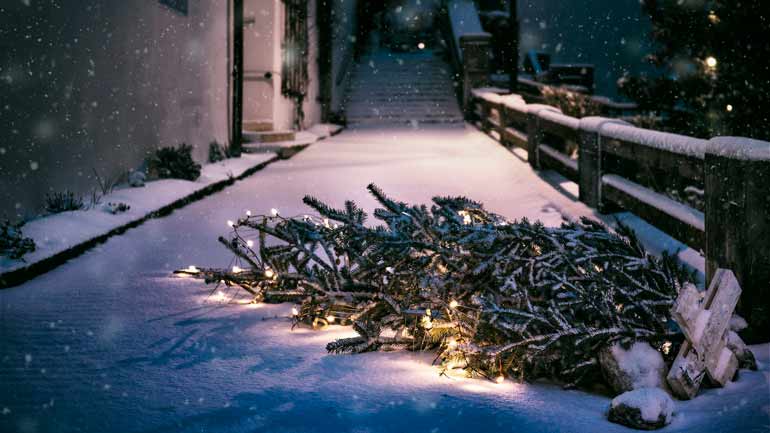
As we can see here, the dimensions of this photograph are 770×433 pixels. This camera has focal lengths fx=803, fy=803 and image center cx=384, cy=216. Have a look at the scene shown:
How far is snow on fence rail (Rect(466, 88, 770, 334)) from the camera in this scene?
398 cm

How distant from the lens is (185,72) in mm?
11117

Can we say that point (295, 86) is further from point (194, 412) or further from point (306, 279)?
point (194, 412)

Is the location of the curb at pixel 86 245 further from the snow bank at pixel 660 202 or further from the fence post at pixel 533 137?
the snow bank at pixel 660 202

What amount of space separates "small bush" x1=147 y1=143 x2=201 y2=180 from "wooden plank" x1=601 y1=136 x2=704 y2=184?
505cm

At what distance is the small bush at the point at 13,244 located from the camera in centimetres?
551

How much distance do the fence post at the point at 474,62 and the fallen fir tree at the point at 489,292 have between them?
16.6 meters

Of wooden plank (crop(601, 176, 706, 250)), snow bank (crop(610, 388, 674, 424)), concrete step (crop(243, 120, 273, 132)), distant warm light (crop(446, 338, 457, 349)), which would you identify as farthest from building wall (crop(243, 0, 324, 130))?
snow bank (crop(610, 388, 674, 424))

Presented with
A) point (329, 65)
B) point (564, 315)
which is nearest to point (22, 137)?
point (564, 315)

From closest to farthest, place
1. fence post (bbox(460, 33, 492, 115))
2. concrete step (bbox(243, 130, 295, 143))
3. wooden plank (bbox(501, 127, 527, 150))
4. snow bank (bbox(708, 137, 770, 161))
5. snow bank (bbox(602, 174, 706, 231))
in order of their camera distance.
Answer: snow bank (bbox(708, 137, 770, 161)) < snow bank (bbox(602, 174, 706, 231)) < wooden plank (bbox(501, 127, 527, 150)) < concrete step (bbox(243, 130, 295, 143)) < fence post (bbox(460, 33, 492, 115))

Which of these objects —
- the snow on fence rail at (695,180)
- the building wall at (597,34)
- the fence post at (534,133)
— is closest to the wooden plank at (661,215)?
the snow on fence rail at (695,180)

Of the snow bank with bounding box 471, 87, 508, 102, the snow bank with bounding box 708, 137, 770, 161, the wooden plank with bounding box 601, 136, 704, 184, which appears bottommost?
the wooden plank with bounding box 601, 136, 704, 184

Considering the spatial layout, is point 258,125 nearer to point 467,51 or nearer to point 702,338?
point 467,51

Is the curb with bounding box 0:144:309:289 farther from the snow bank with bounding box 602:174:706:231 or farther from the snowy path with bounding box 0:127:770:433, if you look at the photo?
the snow bank with bounding box 602:174:706:231

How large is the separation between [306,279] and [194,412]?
1312 mm
